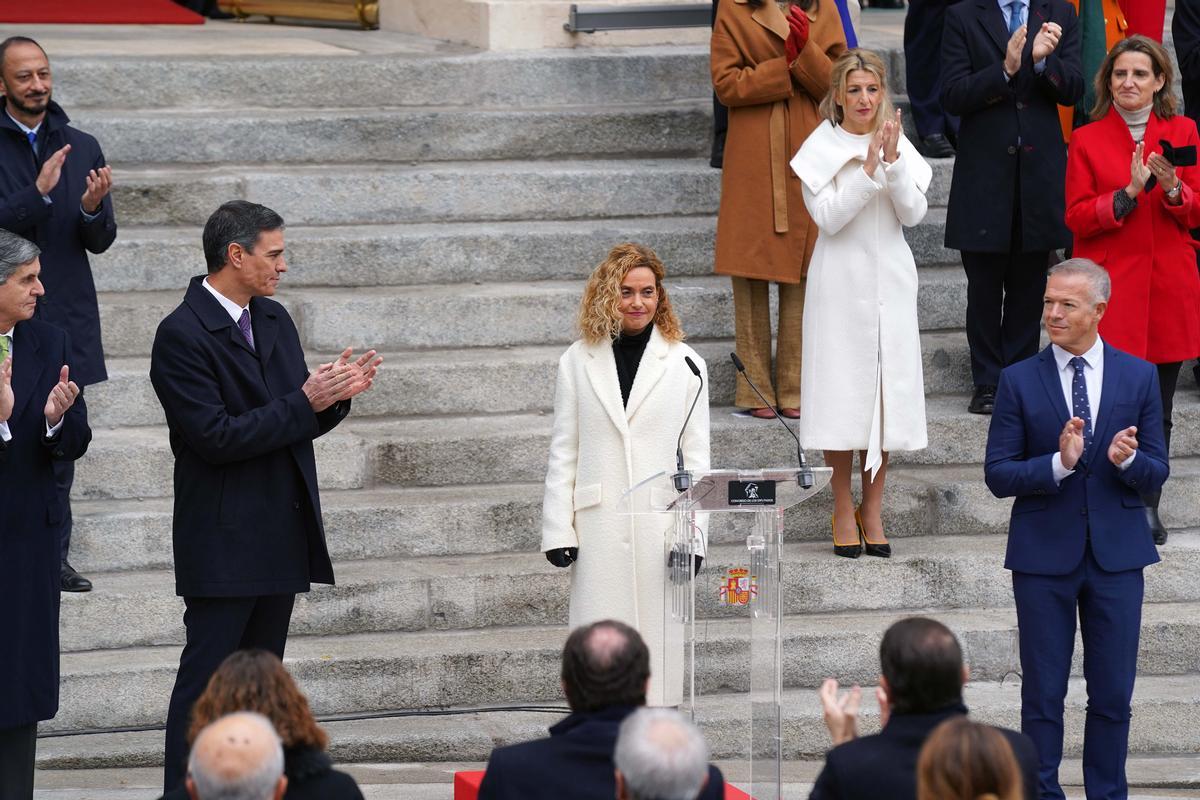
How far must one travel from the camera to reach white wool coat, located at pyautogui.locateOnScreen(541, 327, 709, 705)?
5984mm

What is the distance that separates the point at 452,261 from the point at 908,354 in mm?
2665

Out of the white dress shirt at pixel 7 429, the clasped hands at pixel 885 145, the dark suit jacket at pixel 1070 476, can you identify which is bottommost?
the dark suit jacket at pixel 1070 476

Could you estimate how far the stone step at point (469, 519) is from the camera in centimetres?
732

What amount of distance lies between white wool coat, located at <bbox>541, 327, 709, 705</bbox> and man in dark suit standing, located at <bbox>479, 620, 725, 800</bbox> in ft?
6.53

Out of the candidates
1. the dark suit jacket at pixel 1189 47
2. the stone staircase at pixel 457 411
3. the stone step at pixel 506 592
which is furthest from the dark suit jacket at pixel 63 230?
the dark suit jacket at pixel 1189 47

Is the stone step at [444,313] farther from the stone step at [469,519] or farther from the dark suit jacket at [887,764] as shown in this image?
the dark suit jacket at [887,764]

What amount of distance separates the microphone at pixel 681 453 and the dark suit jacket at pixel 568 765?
1.52m

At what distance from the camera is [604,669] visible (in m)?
3.92

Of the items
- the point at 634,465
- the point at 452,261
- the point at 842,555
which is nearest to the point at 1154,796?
the point at 842,555

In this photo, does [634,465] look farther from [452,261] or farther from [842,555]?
[452,261]


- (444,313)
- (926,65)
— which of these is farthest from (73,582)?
(926,65)

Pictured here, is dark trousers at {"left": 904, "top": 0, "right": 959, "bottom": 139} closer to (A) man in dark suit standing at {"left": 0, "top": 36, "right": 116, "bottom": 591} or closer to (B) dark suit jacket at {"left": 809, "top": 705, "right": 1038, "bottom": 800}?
(A) man in dark suit standing at {"left": 0, "top": 36, "right": 116, "bottom": 591}

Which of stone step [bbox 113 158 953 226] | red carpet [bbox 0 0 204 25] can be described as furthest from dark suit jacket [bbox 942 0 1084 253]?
red carpet [bbox 0 0 204 25]

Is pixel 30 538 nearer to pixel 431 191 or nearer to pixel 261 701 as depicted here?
pixel 261 701
